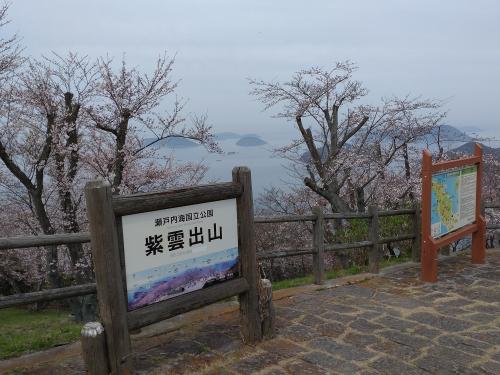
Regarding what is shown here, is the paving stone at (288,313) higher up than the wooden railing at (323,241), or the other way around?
the wooden railing at (323,241)

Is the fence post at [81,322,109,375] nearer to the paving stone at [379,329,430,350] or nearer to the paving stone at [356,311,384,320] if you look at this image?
the paving stone at [379,329,430,350]

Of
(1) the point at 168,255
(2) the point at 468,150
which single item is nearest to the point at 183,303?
(1) the point at 168,255

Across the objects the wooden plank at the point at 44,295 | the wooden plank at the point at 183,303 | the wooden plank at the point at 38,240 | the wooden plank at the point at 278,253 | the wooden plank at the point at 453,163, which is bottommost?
the wooden plank at the point at 278,253

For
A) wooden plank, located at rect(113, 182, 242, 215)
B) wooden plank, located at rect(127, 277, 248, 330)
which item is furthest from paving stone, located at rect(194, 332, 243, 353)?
wooden plank, located at rect(113, 182, 242, 215)

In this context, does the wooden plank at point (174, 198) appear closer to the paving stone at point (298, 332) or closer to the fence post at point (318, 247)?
the paving stone at point (298, 332)

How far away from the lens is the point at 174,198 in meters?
3.24

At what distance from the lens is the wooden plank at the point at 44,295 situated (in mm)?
3213

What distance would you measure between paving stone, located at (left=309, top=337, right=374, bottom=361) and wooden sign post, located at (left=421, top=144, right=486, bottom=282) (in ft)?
7.94

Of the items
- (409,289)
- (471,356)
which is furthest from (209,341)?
(409,289)

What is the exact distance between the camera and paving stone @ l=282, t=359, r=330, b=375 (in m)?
3.28

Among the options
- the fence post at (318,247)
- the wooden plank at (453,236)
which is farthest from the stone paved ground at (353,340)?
the wooden plank at (453,236)

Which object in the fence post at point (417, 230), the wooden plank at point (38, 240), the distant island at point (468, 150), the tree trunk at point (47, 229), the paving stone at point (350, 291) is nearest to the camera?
the wooden plank at point (38, 240)

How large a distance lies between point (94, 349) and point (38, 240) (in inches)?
37.9

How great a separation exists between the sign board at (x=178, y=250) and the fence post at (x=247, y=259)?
0.07 meters
